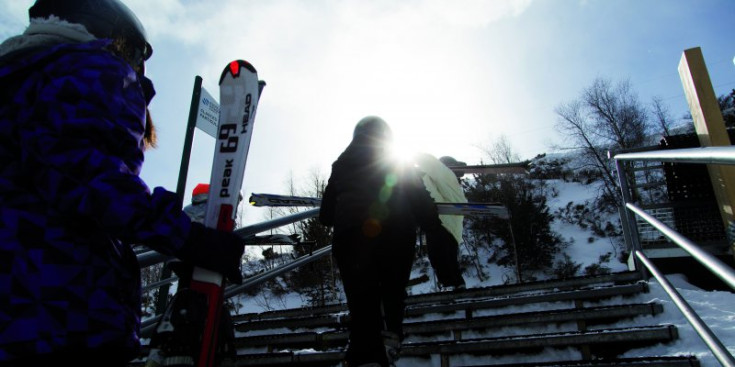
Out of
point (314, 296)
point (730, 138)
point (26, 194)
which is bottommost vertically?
point (314, 296)

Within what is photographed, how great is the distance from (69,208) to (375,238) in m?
1.40

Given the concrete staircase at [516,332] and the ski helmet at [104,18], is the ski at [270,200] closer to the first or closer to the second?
the concrete staircase at [516,332]

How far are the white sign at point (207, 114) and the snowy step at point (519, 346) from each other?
7.16ft

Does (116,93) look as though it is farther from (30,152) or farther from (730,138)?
(730,138)

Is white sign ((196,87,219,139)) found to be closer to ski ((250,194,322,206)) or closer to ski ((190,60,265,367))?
ski ((250,194,322,206))

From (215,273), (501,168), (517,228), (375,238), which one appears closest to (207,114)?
(375,238)

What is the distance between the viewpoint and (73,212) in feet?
2.83

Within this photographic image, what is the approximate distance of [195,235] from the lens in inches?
38.7

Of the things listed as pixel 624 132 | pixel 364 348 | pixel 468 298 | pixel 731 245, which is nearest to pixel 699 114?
pixel 731 245

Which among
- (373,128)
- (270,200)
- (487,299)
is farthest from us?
(270,200)

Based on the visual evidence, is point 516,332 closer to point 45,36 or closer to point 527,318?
point 527,318

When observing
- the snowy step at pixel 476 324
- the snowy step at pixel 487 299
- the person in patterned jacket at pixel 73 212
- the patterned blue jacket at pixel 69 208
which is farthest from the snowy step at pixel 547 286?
the patterned blue jacket at pixel 69 208

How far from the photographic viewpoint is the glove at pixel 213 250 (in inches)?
38.1

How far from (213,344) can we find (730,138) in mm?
6288
